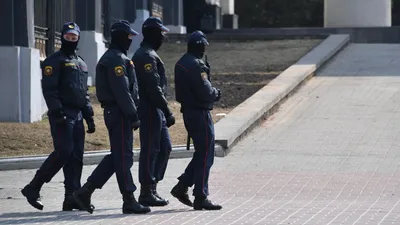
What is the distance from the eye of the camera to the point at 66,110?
34.8 ft

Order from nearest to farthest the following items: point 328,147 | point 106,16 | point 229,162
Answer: point 229,162, point 328,147, point 106,16

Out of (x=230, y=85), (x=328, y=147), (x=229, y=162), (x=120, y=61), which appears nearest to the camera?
(x=120, y=61)

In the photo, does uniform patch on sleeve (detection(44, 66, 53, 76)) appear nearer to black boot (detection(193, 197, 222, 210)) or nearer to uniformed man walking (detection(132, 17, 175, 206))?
uniformed man walking (detection(132, 17, 175, 206))

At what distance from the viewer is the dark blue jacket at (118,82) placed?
1014 centimetres

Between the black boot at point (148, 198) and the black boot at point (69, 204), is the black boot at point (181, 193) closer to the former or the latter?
the black boot at point (148, 198)

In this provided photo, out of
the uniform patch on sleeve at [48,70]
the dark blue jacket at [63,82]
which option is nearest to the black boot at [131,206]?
the dark blue jacket at [63,82]

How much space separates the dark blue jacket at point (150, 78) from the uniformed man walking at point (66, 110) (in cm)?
55

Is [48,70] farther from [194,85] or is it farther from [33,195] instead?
[194,85]

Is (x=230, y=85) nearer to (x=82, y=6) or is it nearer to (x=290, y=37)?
(x=82, y=6)

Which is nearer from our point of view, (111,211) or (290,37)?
(111,211)

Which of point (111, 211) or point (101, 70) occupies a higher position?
point (101, 70)

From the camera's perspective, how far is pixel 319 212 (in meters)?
10.5

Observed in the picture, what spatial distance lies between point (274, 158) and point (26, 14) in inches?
194

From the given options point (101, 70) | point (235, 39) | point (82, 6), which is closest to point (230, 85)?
point (82, 6)
